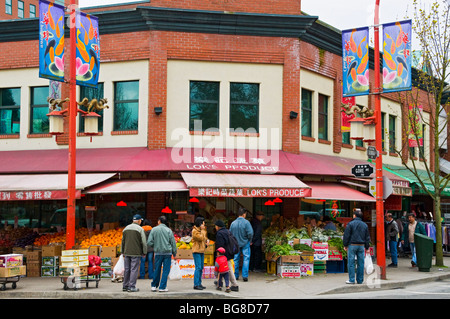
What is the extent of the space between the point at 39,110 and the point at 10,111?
1.06m

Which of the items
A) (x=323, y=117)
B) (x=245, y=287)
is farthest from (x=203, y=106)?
(x=245, y=287)

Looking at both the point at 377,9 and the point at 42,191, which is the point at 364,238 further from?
the point at 42,191

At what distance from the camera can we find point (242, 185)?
16.0 metres

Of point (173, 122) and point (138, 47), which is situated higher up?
point (138, 47)

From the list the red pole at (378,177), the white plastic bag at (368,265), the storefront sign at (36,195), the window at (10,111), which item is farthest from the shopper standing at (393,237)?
the window at (10,111)

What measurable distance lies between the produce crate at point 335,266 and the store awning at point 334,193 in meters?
1.88

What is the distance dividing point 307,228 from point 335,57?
23.9 ft

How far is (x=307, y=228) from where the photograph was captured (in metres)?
17.0

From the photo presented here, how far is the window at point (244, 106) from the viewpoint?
18.5m

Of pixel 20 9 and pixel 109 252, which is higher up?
pixel 20 9

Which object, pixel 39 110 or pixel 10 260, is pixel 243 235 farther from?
pixel 39 110

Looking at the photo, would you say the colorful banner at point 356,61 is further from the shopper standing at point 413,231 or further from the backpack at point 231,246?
the backpack at point 231,246

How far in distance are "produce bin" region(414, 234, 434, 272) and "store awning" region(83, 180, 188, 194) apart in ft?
23.8
